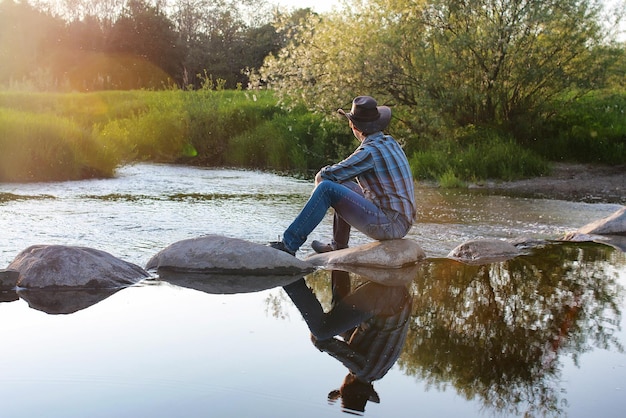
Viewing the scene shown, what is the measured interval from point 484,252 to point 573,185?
25.2 ft

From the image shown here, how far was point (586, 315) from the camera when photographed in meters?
5.63

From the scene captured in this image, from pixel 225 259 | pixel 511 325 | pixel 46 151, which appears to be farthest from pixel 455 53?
pixel 511 325

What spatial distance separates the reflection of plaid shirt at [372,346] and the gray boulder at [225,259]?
72.2 inches

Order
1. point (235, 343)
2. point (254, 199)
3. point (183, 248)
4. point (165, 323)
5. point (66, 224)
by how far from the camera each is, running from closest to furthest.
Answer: point (235, 343)
point (165, 323)
point (183, 248)
point (66, 224)
point (254, 199)

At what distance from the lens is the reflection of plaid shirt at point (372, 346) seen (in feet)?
14.5

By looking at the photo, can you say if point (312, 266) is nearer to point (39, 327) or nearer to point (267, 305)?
point (267, 305)

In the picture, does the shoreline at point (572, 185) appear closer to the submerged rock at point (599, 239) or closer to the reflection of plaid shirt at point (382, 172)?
the submerged rock at point (599, 239)

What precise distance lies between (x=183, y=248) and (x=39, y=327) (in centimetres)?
224

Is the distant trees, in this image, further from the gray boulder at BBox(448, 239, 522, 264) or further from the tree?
the gray boulder at BBox(448, 239, 522, 264)

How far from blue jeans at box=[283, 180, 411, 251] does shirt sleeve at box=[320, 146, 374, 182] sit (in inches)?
4.7

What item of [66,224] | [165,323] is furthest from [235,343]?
[66,224]

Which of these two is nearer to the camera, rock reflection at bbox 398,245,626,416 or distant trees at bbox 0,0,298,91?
rock reflection at bbox 398,245,626,416

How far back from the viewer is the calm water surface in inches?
152

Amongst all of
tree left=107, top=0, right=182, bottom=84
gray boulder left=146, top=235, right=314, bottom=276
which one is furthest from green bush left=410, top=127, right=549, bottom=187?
tree left=107, top=0, right=182, bottom=84
